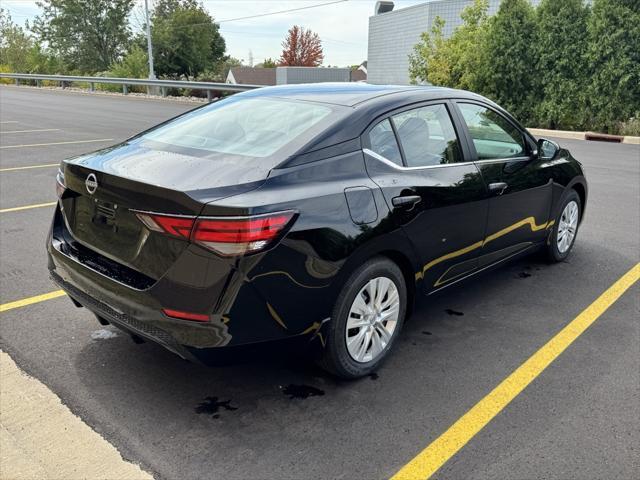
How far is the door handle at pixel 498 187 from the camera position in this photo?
4.12 m

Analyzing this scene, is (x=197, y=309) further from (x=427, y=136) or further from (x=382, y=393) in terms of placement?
(x=427, y=136)

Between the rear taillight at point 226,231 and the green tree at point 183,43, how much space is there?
59.0 metres

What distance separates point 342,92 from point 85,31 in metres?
73.7

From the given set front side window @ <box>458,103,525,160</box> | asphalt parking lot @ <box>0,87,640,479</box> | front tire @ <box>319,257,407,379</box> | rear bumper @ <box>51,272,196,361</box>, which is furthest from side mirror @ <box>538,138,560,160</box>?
rear bumper @ <box>51,272,196,361</box>

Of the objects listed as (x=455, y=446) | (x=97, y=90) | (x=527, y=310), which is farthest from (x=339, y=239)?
(x=97, y=90)

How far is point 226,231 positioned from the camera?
2.61 metres

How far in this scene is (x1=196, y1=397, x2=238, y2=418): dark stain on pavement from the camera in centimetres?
303

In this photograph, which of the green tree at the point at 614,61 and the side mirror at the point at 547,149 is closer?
the side mirror at the point at 547,149

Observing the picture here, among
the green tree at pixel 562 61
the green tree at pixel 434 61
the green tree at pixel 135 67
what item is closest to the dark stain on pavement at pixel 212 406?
the green tree at pixel 562 61

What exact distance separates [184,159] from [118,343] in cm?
135

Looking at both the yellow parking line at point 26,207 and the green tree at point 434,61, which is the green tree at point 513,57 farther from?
the yellow parking line at point 26,207

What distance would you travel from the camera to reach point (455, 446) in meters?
2.80

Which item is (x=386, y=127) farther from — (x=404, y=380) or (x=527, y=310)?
(x=527, y=310)

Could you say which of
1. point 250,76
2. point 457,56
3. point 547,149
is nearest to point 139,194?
point 547,149
